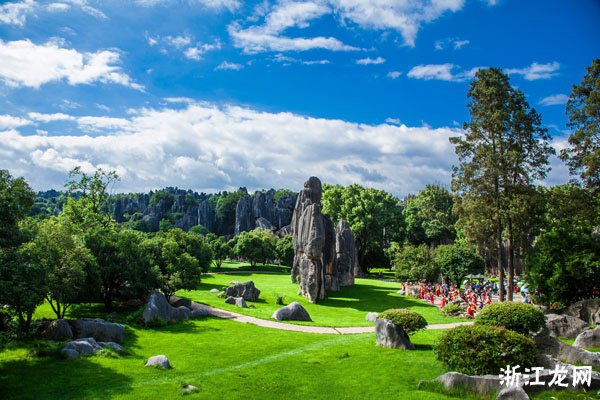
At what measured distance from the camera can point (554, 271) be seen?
26422 mm

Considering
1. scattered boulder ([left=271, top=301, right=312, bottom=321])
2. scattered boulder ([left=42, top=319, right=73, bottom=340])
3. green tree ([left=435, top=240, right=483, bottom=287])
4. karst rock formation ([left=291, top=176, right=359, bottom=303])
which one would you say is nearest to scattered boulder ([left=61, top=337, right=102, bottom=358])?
scattered boulder ([left=42, top=319, right=73, bottom=340])

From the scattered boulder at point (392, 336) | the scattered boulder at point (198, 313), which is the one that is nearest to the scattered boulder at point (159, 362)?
the scattered boulder at point (392, 336)

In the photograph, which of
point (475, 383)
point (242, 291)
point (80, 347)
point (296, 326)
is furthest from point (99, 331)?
point (242, 291)

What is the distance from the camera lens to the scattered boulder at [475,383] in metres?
12.4

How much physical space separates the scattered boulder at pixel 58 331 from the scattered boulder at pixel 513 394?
19.3m

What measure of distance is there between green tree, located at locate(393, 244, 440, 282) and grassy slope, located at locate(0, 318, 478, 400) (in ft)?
91.9

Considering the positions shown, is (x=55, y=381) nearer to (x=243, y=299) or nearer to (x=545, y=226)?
(x=243, y=299)

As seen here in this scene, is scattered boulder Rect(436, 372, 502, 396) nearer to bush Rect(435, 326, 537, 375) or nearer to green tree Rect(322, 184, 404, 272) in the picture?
bush Rect(435, 326, 537, 375)

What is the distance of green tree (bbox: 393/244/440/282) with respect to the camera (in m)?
49.8

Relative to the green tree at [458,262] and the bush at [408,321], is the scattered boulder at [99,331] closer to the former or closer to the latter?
the bush at [408,321]

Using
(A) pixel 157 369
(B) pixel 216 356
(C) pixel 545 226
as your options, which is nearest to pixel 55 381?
(A) pixel 157 369

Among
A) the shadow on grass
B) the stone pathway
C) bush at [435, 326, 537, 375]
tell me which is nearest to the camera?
bush at [435, 326, 537, 375]

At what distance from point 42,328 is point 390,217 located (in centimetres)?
6424

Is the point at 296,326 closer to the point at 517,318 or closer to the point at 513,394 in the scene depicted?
the point at 517,318
